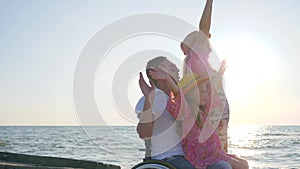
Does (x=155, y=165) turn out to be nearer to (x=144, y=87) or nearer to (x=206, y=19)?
(x=144, y=87)

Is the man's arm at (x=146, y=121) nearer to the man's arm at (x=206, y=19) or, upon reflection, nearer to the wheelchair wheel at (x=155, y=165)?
the wheelchair wheel at (x=155, y=165)

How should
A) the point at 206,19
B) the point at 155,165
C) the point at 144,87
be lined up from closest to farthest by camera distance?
the point at 155,165
the point at 144,87
the point at 206,19

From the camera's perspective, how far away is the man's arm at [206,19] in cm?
457

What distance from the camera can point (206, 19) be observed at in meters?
4.62

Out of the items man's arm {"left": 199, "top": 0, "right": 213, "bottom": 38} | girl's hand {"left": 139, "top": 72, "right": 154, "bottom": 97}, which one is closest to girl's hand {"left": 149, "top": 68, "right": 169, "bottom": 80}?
girl's hand {"left": 139, "top": 72, "right": 154, "bottom": 97}

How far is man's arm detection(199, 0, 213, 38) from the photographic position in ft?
15.0

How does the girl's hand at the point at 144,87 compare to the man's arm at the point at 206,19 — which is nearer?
the girl's hand at the point at 144,87

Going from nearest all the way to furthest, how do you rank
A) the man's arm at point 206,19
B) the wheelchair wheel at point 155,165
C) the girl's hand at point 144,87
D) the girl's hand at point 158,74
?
1. the wheelchair wheel at point 155,165
2. the girl's hand at point 158,74
3. the girl's hand at point 144,87
4. the man's arm at point 206,19

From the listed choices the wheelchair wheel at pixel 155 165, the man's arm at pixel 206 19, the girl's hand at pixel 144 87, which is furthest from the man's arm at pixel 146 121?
the man's arm at pixel 206 19

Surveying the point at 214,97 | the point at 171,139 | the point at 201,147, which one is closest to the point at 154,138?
the point at 171,139

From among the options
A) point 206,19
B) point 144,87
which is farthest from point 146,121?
point 206,19

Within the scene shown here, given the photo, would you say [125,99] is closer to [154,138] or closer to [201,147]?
[154,138]

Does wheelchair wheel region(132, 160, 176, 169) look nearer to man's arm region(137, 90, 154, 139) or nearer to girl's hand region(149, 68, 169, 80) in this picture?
man's arm region(137, 90, 154, 139)

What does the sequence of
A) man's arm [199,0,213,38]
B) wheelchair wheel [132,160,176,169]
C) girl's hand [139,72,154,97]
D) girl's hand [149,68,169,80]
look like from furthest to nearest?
man's arm [199,0,213,38]
girl's hand [139,72,154,97]
girl's hand [149,68,169,80]
wheelchair wheel [132,160,176,169]
